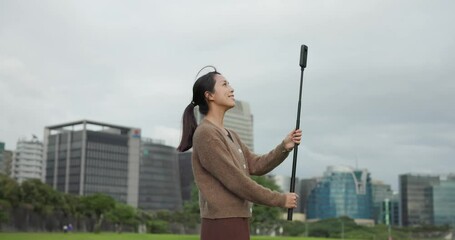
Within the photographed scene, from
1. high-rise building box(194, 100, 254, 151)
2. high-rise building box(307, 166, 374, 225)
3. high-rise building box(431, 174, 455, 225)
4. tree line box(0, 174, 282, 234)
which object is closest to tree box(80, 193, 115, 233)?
tree line box(0, 174, 282, 234)

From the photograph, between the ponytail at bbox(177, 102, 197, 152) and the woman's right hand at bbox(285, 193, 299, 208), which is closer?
the woman's right hand at bbox(285, 193, 299, 208)

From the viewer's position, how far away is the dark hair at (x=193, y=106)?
4.18 meters

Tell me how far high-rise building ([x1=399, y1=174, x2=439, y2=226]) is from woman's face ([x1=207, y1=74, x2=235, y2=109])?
174 metres

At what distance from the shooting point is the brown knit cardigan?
12.2ft

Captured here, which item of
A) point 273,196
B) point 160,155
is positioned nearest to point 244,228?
point 273,196

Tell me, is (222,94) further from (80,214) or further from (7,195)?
(80,214)

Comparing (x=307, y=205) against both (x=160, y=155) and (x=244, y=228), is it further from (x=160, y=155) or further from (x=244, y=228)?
(x=244, y=228)

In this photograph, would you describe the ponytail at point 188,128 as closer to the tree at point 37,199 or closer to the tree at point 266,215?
the tree at point 266,215

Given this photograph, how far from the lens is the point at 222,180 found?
12.4 ft

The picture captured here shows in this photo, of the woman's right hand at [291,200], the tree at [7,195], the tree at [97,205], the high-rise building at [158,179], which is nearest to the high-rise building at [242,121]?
the high-rise building at [158,179]

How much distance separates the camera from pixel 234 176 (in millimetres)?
3732

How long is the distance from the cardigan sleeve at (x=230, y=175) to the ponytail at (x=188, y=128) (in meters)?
0.28

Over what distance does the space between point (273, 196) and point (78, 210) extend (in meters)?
75.6

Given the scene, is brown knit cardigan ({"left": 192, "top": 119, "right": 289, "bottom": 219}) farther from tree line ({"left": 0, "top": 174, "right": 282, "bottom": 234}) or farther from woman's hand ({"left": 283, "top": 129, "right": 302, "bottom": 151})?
tree line ({"left": 0, "top": 174, "right": 282, "bottom": 234})
